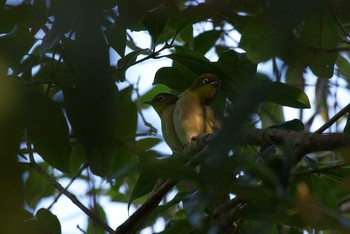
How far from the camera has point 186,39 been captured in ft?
15.8

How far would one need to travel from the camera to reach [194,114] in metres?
5.43

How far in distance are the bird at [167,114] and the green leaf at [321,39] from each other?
1.98m

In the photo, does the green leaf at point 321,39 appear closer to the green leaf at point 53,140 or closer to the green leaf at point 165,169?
the green leaf at point 53,140

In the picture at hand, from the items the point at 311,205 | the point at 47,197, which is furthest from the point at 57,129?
the point at 47,197

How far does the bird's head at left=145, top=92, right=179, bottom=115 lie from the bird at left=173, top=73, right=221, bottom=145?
77 centimetres

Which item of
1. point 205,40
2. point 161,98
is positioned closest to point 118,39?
point 205,40

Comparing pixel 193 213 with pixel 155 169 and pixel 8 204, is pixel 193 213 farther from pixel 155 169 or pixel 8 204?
pixel 8 204

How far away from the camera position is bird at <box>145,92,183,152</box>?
5.73 metres

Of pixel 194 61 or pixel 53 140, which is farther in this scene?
pixel 194 61

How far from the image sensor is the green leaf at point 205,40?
496 centimetres

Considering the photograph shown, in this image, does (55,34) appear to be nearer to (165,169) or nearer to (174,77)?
(165,169)

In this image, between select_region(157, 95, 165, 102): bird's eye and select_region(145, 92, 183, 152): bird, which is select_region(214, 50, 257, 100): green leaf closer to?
select_region(145, 92, 183, 152): bird

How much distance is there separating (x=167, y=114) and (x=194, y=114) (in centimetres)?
72

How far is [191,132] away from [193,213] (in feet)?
10.8
